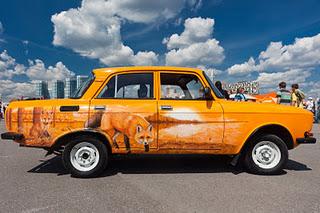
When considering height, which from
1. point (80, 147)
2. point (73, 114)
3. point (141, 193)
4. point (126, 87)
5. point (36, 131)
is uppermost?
point (126, 87)

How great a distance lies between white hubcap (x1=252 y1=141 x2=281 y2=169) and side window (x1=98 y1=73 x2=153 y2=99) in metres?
2.20

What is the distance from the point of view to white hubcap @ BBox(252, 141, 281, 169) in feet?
15.8

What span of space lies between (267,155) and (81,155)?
11.1 feet

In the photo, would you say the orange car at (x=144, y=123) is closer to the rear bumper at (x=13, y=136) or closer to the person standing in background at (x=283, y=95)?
the rear bumper at (x=13, y=136)

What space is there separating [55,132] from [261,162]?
3.73 meters

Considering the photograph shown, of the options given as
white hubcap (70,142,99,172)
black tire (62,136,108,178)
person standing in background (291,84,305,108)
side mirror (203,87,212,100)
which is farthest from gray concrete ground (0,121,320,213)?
person standing in background (291,84,305,108)

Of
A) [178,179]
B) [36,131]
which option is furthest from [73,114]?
[178,179]

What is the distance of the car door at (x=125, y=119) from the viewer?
4.49 meters

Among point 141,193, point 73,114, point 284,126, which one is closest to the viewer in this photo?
point 141,193

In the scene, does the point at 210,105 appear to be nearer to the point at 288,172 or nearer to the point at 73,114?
the point at 288,172

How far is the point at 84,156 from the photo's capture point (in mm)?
4602

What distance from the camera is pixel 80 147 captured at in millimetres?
4555

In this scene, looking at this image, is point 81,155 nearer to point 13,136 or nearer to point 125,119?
point 125,119

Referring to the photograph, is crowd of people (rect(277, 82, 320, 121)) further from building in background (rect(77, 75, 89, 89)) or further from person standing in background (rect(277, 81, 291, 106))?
building in background (rect(77, 75, 89, 89))
